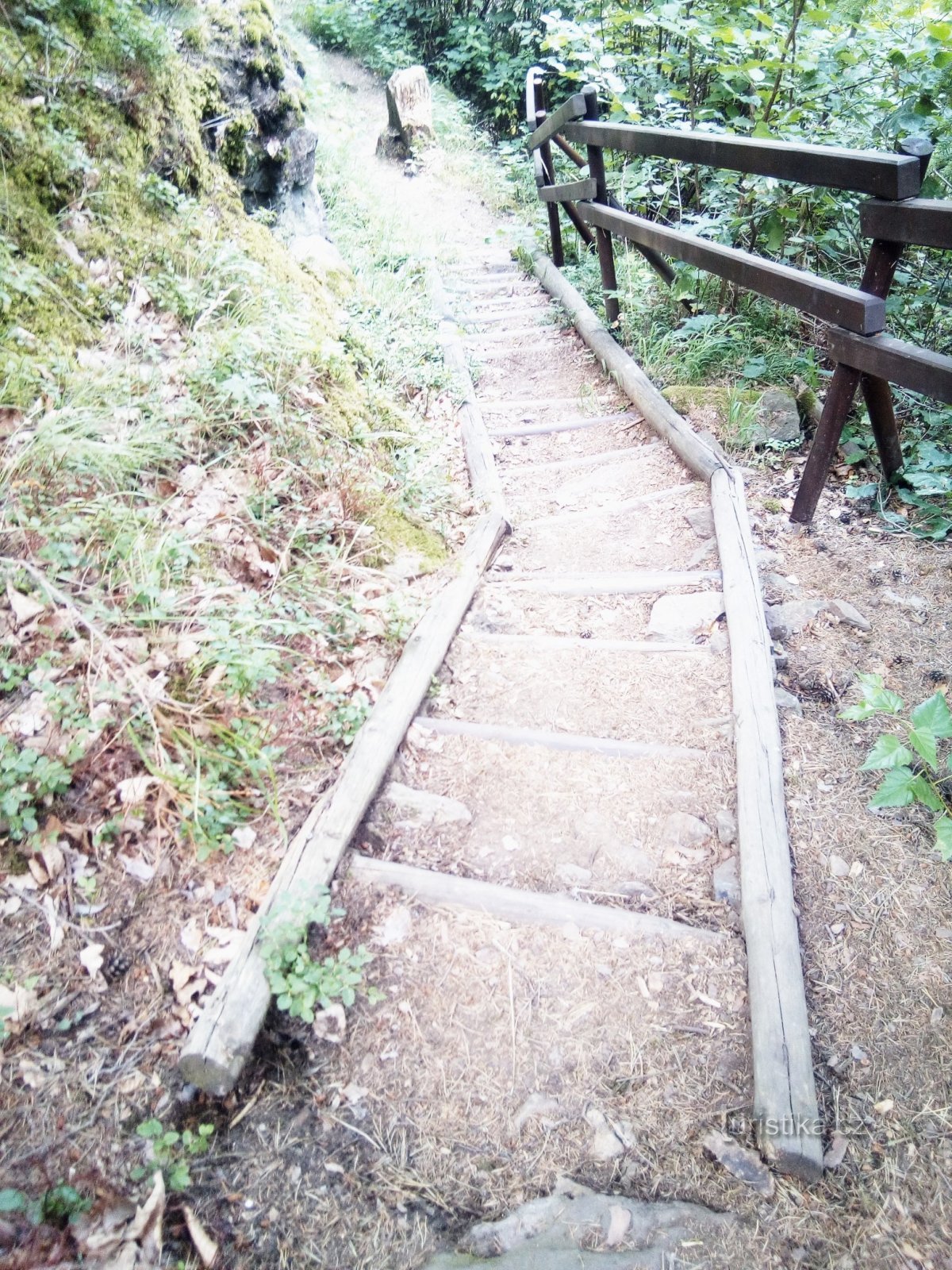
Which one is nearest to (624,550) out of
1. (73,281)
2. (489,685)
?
(489,685)

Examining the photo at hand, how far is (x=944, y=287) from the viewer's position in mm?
4801

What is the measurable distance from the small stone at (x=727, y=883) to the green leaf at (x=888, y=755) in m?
0.55

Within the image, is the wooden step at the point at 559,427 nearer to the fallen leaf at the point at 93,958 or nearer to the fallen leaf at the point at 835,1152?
the fallen leaf at the point at 93,958

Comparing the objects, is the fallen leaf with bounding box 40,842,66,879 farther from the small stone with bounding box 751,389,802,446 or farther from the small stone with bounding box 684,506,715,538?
the small stone with bounding box 751,389,802,446

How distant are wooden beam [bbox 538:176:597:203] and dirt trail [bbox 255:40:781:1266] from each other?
3990mm

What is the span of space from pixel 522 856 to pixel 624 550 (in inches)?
86.8

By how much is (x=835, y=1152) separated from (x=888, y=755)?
1.19m

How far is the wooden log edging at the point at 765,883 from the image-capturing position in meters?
1.81

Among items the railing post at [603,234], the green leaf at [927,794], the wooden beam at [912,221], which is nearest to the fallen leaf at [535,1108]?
the green leaf at [927,794]

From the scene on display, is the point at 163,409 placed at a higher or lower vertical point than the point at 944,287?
higher

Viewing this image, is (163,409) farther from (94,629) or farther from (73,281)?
(94,629)

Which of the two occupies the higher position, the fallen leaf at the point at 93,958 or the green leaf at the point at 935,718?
the fallen leaf at the point at 93,958

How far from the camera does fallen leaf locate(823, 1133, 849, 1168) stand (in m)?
1.80

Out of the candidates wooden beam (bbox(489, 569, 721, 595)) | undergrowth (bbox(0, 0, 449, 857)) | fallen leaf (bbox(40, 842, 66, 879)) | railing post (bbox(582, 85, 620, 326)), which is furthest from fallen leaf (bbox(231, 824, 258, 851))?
railing post (bbox(582, 85, 620, 326))
